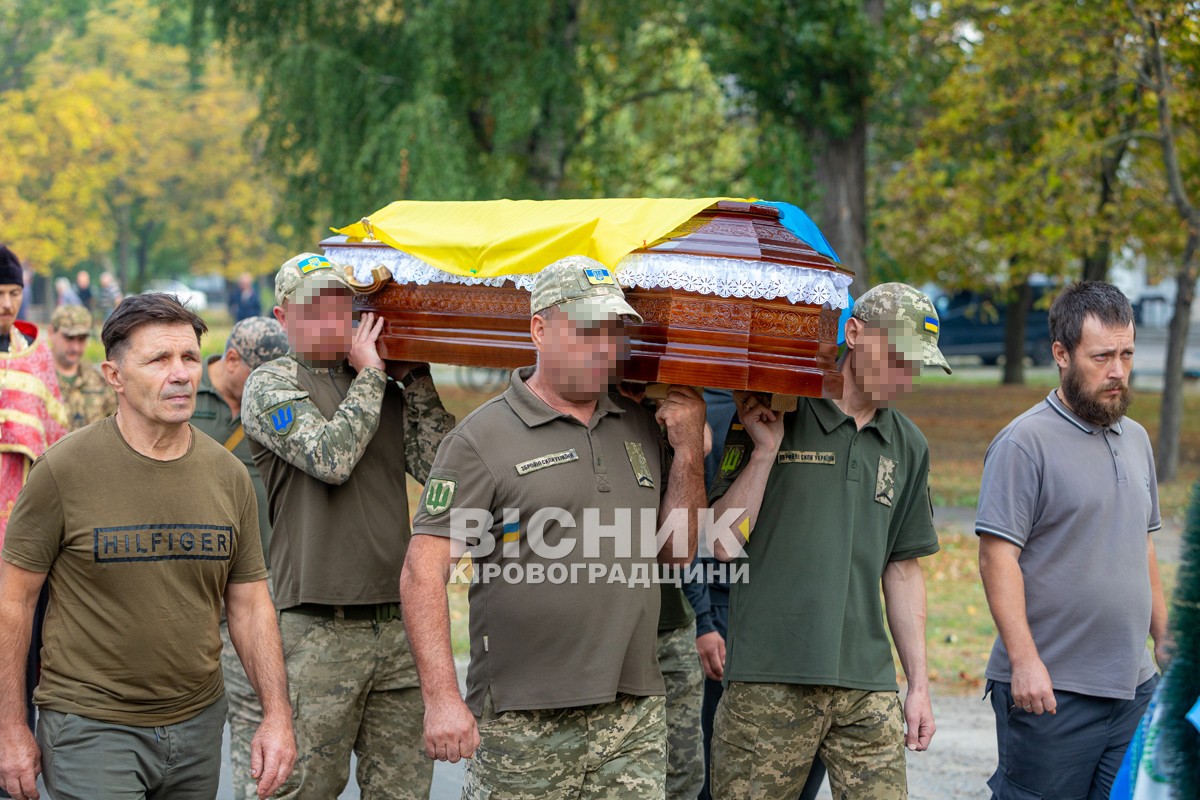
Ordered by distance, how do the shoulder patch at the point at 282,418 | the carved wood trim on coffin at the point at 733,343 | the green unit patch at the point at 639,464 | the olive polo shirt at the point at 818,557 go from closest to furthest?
the green unit patch at the point at 639,464, the carved wood trim on coffin at the point at 733,343, the olive polo shirt at the point at 818,557, the shoulder patch at the point at 282,418

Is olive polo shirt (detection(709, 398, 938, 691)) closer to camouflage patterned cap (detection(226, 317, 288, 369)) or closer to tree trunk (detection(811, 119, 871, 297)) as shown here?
camouflage patterned cap (detection(226, 317, 288, 369))

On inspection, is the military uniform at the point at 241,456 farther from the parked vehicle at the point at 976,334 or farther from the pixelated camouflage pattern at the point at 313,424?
the parked vehicle at the point at 976,334

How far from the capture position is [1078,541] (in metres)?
4.11

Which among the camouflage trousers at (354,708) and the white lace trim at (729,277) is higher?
the white lace trim at (729,277)

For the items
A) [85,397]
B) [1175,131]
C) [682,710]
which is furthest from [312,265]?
[1175,131]

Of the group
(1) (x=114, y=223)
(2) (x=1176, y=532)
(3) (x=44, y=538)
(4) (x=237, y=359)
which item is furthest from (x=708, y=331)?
(1) (x=114, y=223)

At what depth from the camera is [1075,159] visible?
13.4 metres

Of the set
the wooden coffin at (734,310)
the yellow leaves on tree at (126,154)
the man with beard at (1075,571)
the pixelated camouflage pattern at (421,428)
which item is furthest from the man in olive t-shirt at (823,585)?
the yellow leaves on tree at (126,154)

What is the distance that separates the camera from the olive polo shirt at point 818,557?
392 centimetres

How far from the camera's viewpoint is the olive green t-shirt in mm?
3318

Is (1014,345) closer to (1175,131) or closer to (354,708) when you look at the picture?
(1175,131)

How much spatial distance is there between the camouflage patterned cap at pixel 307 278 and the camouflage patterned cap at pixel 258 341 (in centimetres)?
94

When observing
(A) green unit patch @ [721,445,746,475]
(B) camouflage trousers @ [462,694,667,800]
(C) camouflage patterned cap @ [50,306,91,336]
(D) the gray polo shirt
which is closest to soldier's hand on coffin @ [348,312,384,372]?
(A) green unit patch @ [721,445,746,475]

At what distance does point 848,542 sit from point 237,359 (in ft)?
9.04
